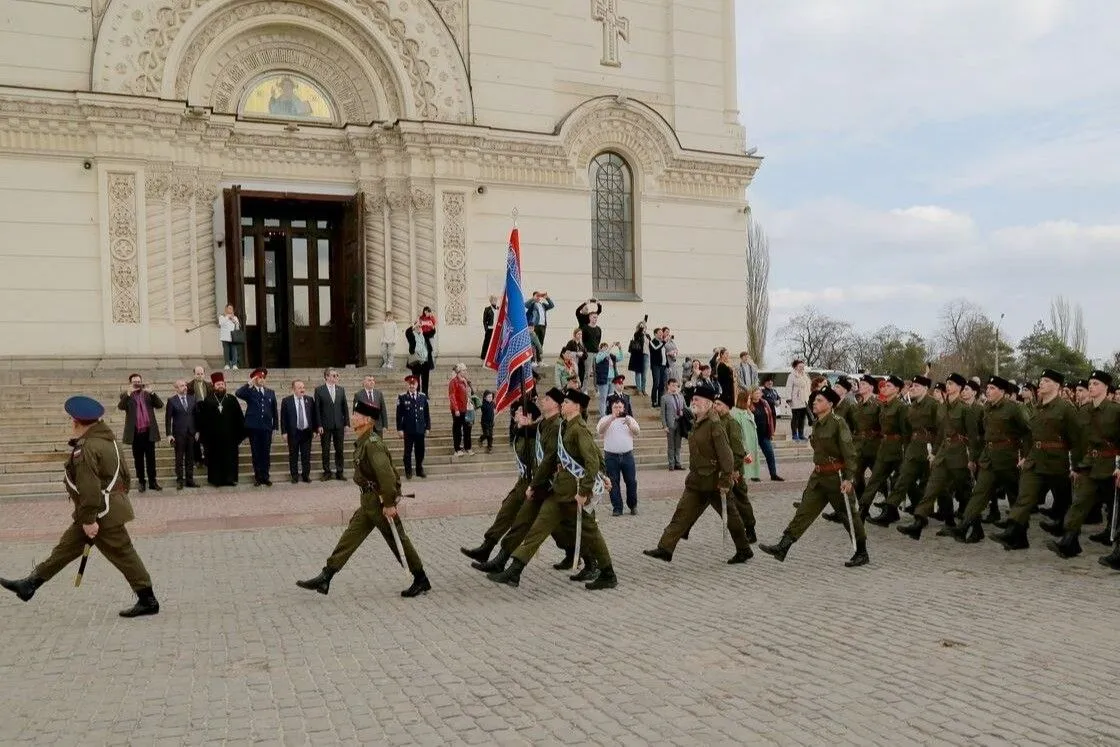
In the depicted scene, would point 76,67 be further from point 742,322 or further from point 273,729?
point 273,729

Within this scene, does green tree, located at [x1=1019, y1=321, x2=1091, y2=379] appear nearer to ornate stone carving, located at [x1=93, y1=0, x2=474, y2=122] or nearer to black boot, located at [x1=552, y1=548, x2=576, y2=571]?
ornate stone carving, located at [x1=93, y1=0, x2=474, y2=122]

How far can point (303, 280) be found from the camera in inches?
915

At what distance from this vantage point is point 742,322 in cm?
2695

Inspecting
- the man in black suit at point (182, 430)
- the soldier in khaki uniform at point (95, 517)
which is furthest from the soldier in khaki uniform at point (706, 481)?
the man in black suit at point (182, 430)

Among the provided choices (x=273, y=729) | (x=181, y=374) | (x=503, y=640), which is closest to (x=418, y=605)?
(x=503, y=640)

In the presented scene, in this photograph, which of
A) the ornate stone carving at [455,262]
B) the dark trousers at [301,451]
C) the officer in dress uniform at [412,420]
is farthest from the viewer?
the ornate stone carving at [455,262]

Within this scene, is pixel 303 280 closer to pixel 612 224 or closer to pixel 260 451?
pixel 612 224

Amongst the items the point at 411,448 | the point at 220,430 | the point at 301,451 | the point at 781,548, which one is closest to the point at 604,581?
the point at 781,548

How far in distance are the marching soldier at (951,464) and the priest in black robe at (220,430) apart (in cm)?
1003

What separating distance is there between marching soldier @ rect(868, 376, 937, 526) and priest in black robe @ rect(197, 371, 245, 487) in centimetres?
968

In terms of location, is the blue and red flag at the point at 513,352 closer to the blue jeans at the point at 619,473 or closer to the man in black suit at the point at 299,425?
the blue jeans at the point at 619,473

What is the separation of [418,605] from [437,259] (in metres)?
15.5

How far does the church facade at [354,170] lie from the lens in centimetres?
1994

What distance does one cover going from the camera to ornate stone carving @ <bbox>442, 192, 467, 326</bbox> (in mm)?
22953
